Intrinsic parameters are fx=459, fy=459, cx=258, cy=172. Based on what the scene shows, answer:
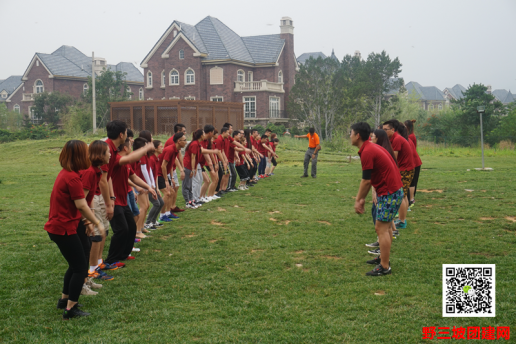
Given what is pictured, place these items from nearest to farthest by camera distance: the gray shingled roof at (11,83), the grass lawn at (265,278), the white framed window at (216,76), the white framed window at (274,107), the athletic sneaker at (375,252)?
the grass lawn at (265,278) → the athletic sneaker at (375,252) → the white framed window at (216,76) → the white framed window at (274,107) → the gray shingled roof at (11,83)

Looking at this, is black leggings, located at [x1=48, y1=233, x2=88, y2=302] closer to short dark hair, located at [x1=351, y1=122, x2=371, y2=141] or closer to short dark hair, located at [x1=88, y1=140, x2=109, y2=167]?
short dark hair, located at [x1=88, y1=140, x2=109, y2=167]

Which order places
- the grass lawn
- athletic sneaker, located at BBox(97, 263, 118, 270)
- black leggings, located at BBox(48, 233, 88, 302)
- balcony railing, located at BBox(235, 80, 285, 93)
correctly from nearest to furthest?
the grass lawn, black leggings, located at BBox(48, 233, 88, 302), athletic sneaker, located at BBox(97, 263, 118, 270), balcony railing, located at BBox(235, 80, 285, 93)

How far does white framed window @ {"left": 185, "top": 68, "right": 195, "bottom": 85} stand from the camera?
1838 inches

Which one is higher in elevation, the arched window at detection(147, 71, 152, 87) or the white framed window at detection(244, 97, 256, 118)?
the arched window at detection(147, 71, 152, 87)

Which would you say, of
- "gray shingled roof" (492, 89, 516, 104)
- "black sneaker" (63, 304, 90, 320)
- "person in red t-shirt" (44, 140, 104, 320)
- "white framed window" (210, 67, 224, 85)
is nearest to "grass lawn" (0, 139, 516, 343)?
"black sneaker" (63, 304, 90, 320)

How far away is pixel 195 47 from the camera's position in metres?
45.8

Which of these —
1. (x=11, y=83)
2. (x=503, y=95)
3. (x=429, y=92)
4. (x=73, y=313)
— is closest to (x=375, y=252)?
(x=73, y=313)

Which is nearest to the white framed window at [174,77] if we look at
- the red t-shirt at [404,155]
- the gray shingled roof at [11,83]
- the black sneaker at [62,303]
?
the gray shingled roof at [11,83]

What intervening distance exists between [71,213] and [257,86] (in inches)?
1674

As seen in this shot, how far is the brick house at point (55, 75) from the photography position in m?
55.6

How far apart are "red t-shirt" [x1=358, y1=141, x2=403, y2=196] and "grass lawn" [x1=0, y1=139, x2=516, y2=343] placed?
1118 mm

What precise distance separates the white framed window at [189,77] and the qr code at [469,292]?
142 ft

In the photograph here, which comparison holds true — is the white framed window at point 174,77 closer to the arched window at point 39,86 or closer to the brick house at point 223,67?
the brick house at point 223,67

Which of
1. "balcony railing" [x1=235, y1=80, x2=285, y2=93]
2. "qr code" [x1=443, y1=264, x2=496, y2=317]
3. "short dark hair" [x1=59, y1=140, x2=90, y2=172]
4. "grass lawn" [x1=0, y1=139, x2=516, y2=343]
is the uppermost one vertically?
"balcony railing" [x1=235, y1=80, x2=285, y2=93]
